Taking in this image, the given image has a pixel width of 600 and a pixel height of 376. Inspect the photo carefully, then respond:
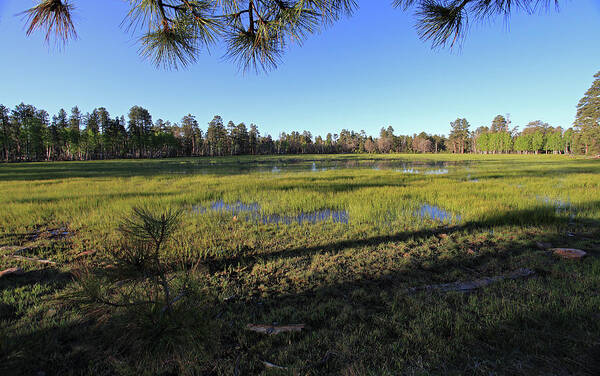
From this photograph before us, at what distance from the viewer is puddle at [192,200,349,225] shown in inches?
277

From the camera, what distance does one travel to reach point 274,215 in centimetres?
773

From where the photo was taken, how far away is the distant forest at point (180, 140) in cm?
5325

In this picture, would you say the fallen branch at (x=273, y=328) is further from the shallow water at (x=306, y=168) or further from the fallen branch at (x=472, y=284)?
the shallow water at (x=306, y=168)

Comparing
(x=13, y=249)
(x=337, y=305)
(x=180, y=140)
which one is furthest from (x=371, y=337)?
(x=180, y=140)

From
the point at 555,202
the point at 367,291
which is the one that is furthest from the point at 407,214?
the point at 555,202

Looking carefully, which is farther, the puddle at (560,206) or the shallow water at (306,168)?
the shallow water at (306,168)

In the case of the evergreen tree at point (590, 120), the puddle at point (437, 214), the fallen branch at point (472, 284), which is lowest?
the fallen branch at point (472, 284)

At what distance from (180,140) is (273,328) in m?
91.9

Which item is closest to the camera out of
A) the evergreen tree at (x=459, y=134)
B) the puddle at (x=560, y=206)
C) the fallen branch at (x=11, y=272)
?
the fallen branch at (x=11, y=272)

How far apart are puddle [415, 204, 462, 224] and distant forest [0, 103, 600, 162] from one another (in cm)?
5475

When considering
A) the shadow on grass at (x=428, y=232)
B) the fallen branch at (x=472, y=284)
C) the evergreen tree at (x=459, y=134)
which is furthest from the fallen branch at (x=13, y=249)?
the evergreen tree at (x=459, y=134)

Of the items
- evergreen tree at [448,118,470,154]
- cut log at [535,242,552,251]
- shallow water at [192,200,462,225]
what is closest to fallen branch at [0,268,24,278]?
shallow water at [192,200,462,225]

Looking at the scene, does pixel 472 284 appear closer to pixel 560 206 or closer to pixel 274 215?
pixel 274 215

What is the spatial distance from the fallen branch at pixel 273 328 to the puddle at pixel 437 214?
614cm
